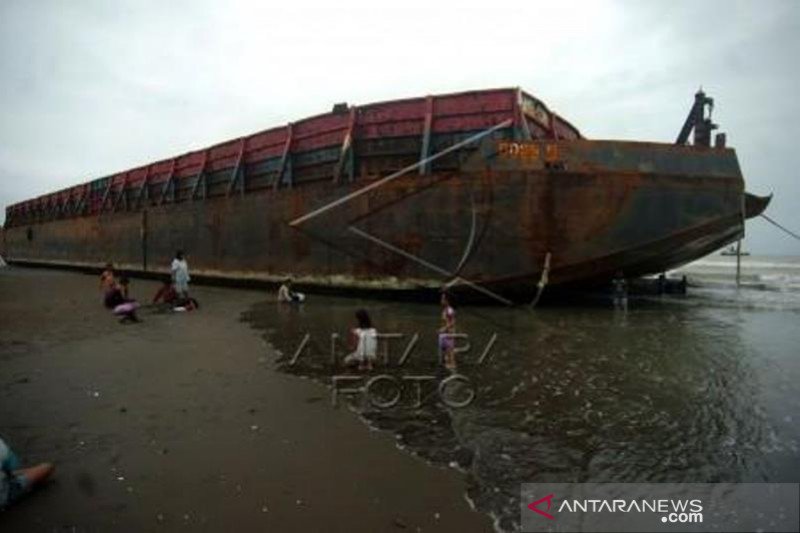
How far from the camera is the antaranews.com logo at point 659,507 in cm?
287

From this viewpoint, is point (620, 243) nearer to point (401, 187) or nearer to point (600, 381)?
point (401, 187)

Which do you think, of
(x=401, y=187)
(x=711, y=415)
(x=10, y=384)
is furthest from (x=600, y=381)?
(x=401, y=187)

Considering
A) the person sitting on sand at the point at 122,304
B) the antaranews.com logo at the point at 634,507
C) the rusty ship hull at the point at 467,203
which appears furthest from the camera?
the rusty ship hull at the point at 467,203

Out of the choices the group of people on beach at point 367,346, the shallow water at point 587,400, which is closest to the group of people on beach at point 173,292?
the shallow water at point 587,400

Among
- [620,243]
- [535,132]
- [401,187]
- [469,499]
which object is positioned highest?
[535,132]

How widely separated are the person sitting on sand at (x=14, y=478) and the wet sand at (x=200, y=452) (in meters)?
0.06

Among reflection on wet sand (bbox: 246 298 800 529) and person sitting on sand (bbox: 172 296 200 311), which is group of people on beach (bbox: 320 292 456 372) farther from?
person sitting on sand (bbox: 172 296 200 311)

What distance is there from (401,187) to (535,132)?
3442 mm

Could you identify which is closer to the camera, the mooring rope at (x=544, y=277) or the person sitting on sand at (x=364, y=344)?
the person sitting on sand at (x=364, y=344)

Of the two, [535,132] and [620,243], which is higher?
[535,132]

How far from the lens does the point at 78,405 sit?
4762mm

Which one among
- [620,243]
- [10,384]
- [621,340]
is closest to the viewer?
[10,384]

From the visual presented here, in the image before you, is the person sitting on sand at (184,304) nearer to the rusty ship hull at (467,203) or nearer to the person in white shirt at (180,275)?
the person in white shirt at (180,275)

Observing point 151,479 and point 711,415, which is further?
point 711,415
